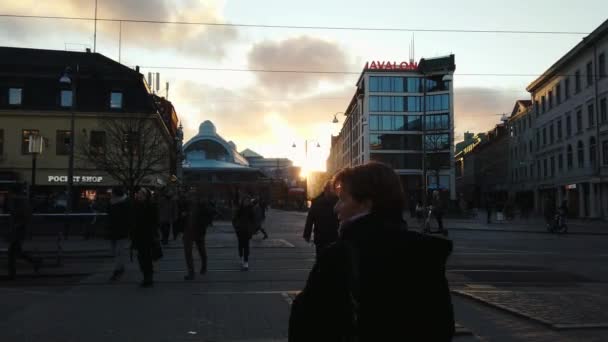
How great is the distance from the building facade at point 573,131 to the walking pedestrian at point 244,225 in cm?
2289

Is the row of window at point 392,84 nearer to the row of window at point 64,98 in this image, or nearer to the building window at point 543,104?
the building window at point 543,104

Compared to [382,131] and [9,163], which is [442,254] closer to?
[9,163]

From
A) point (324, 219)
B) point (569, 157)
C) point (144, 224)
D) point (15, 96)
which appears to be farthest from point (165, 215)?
point (569, 157)

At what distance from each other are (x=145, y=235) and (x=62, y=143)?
36971mm

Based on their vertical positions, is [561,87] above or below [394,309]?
above

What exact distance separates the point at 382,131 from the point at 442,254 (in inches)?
3299

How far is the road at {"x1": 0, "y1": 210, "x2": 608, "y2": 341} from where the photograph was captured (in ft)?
21.7

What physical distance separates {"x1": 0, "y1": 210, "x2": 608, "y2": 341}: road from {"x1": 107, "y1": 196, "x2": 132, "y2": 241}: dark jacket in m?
0.97

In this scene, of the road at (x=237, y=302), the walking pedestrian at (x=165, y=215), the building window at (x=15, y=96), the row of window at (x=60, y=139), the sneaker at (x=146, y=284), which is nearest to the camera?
the road at (x=237, y=302)

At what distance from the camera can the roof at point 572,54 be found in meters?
45.4

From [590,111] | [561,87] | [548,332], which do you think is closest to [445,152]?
[561,87]

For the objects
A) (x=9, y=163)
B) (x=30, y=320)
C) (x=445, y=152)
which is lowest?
(x=30, y=320)

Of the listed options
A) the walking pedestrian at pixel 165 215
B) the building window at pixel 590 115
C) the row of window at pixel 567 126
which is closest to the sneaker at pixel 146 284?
the walking pedestrian at pixel 165 215

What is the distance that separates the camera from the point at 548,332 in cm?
658
